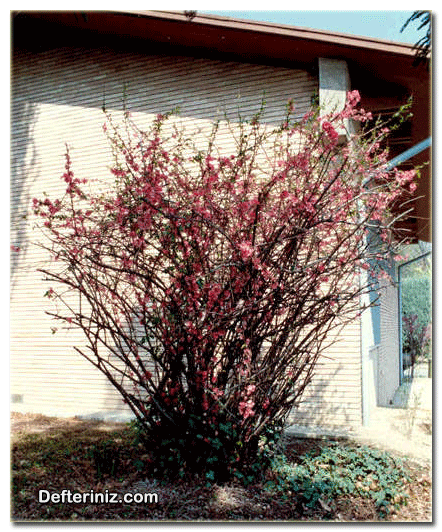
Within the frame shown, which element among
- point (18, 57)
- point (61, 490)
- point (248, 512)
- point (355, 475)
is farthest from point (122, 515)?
point (18, 57)

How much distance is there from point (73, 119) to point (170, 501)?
18.6 feet

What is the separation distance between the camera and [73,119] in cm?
730

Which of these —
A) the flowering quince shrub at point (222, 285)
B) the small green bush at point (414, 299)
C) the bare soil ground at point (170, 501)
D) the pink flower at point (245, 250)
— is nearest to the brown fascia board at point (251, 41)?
the flowering quince shrub at point (222, 285)

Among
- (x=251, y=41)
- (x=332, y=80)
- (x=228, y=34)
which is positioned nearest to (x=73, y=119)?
(x=228, y=34)

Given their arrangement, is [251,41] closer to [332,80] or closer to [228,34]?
[228,34]

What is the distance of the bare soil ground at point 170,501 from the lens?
3549 millimetres

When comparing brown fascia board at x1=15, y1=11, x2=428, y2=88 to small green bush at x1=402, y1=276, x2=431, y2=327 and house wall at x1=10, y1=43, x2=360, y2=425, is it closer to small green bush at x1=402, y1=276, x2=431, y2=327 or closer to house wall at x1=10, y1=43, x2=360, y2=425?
house wall at x1=10, y1=43, x2=360, y2=425

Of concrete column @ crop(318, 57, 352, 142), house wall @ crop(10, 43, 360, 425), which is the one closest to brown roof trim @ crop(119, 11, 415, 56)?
concrete column @ crop(318, 57, 352, 142)

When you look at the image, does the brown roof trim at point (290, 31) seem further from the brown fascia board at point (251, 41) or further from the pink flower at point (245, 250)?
the pink flower at point (245, 250)

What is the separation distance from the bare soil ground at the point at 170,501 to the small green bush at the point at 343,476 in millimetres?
61

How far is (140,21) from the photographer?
20.3 ft

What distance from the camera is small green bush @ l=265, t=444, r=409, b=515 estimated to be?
12.5 ft

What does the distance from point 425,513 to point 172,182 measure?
3.26m

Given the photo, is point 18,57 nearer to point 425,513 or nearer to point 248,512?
point 248,512
